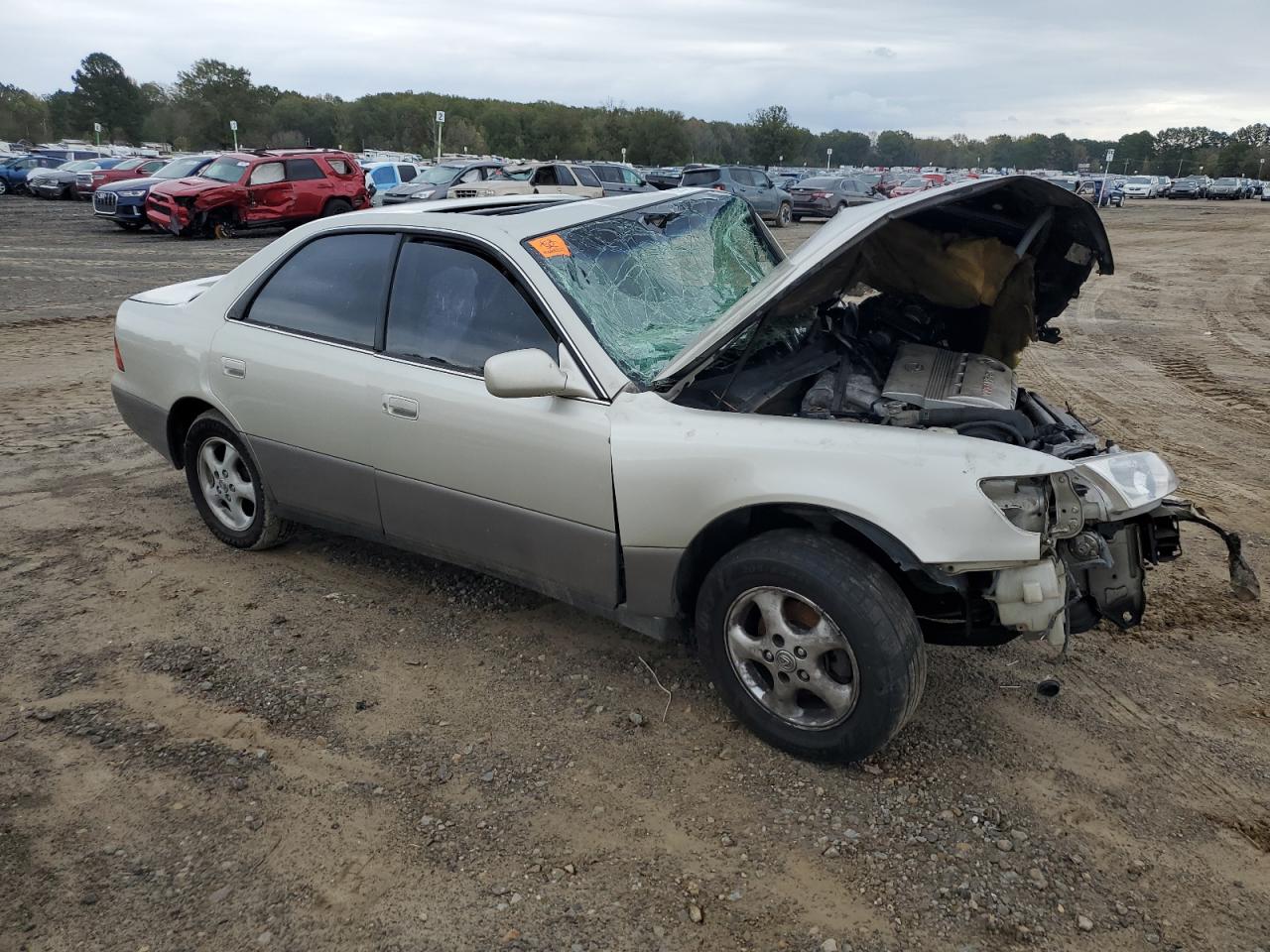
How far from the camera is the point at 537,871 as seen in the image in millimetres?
2643

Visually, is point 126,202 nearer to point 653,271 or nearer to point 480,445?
point 653,271

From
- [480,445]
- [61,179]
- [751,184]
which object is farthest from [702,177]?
[480,445]

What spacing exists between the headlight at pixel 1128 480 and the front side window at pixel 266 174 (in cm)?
2069

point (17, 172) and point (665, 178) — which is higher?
point (665, 178)

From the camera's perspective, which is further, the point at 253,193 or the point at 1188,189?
the point at 1188,189

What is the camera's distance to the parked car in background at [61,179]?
3011 centimetres

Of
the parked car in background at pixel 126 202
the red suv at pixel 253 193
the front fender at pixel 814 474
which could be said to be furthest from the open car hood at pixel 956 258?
the parked car in background at pixel 126 202

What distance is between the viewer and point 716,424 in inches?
119

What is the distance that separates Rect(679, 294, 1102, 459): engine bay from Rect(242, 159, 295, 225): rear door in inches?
747

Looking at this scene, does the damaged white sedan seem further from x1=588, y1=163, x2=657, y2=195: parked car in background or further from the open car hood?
x1=588, y1=163, x2=657, y2=195: parked car in background

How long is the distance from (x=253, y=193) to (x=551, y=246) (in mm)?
18983

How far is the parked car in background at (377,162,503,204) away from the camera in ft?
72.1

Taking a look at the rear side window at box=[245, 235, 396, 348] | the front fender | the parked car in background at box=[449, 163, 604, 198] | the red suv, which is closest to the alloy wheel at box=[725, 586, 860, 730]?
the front fender

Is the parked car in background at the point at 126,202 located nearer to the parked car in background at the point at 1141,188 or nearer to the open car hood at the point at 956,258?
the open car hood at the point at 956,258
